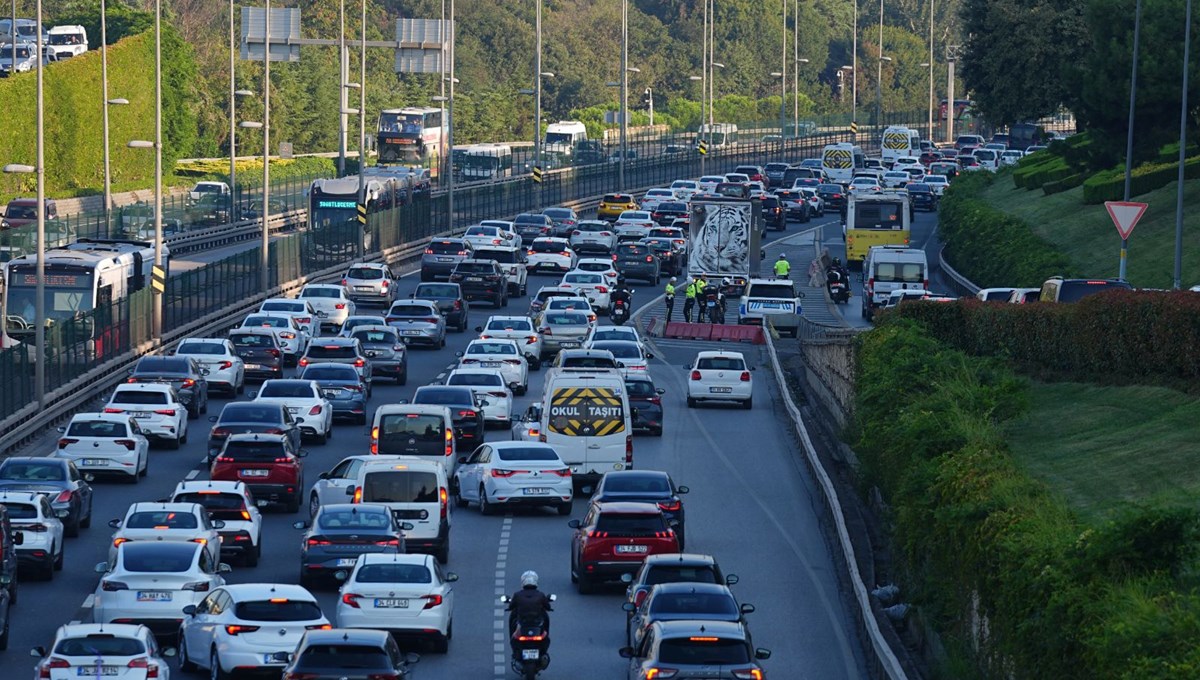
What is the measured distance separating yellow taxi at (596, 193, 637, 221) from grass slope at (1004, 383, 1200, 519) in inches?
2695

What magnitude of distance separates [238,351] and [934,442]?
27062 mm

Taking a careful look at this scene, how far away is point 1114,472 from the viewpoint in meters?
26.2

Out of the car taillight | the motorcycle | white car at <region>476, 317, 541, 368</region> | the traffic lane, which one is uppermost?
white car at <region>476, 317, 541, 368</region>

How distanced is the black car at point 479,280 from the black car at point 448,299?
16.5 ft

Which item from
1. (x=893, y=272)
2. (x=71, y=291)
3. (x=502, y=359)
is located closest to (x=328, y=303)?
(x=71, y=291)

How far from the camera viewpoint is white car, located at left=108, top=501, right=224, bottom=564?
28812 millimetres

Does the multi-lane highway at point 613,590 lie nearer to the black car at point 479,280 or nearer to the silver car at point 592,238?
the black car at point 479,280

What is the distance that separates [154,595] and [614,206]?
77.8m

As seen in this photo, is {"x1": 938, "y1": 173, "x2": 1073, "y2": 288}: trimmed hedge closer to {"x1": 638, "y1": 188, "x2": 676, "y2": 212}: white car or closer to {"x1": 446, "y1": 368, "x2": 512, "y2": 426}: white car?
{"x1": 638, "y1": 188, "x2": 676, "y2": 212}: white car

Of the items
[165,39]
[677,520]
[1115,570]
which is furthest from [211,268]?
[165,39]

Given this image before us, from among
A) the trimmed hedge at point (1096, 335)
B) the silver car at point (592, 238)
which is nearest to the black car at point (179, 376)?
the trimmed hedge at point (1096, 335)

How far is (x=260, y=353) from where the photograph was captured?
171 feet

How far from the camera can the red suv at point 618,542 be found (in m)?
30.0

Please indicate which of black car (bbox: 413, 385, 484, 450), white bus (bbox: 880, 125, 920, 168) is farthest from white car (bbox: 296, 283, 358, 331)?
white bus (bbox: 880, 125, 920, 168)
